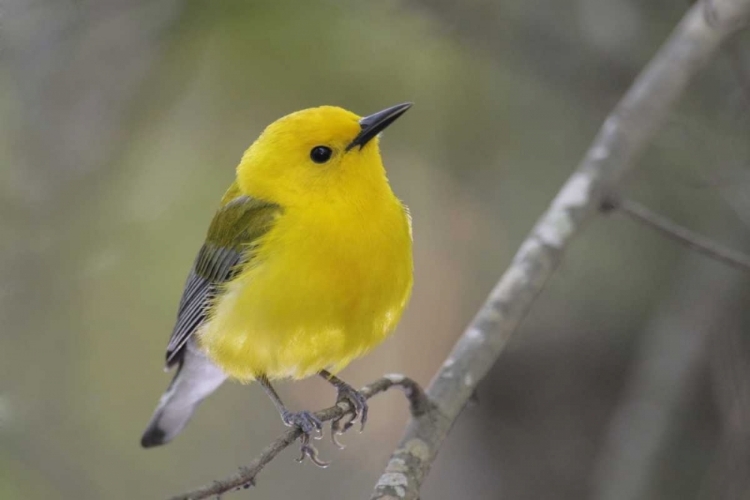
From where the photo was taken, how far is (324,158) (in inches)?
156

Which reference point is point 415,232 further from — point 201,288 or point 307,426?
point 307,426

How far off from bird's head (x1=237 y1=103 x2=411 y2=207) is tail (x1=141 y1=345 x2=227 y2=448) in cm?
100

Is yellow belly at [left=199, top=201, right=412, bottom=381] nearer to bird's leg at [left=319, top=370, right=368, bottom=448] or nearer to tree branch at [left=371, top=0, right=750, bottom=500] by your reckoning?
bird's leg at [left=319, top=370, right=368, bottom=448]

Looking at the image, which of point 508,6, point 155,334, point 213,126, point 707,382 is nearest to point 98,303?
point 155,334

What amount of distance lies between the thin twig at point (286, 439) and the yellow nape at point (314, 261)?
1.04 ft

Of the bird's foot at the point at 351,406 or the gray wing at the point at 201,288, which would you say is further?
the gray wing at the point at 201,288

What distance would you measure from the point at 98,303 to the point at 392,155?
84.2 inches

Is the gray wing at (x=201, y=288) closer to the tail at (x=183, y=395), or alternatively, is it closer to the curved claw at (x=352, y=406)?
the tail at (x=183, y=395)

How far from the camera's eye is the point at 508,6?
5.69m

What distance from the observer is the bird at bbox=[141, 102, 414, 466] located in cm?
358

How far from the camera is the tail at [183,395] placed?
177 inches

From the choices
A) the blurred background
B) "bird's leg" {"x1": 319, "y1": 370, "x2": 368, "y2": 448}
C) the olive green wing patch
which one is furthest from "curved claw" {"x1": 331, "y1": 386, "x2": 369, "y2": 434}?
the blurred background

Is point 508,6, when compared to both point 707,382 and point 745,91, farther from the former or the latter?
point 707,382

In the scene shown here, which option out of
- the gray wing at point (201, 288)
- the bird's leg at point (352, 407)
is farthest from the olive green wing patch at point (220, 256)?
the bird's leg at point (352, 407)
